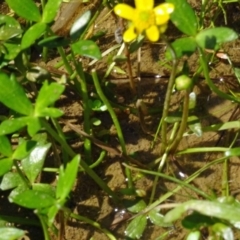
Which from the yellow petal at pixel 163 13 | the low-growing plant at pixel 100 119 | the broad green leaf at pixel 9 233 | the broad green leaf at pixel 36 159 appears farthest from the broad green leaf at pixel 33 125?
the yellow petal at pixel 163 13

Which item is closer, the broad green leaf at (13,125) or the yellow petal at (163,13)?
the yellow petal at (163,13)

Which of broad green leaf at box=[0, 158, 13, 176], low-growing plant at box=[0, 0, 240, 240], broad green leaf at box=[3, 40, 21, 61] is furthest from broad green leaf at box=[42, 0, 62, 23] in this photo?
broad green leaf at box=[0, 158, 13, 176]

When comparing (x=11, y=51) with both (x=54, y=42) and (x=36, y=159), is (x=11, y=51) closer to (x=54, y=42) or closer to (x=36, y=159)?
(x=54, y=42)

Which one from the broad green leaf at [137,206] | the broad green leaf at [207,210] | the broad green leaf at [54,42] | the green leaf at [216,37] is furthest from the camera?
the broad green leaf at [137,206]

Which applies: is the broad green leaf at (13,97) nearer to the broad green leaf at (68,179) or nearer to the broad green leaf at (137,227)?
the broad green leaf at (68,179)

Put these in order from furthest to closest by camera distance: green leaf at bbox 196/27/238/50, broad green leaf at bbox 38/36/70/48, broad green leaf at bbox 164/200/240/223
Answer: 1. broad green leaf at bbox 38/36/70/48
2. green leaf at bbox 196/27/238/50
3. broad green leaf at bbox 164/200/240/223

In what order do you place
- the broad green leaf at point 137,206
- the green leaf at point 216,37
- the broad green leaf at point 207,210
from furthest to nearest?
1. the broad green leaf at point 137,206
2. the green leaf at point 216,37
3. the broad green leaf at point 207,210

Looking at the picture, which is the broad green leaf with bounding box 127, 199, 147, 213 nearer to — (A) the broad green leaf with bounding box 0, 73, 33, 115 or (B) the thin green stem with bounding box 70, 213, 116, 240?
(B) the thin green stem with bounding box 70, 213, 116, 240
